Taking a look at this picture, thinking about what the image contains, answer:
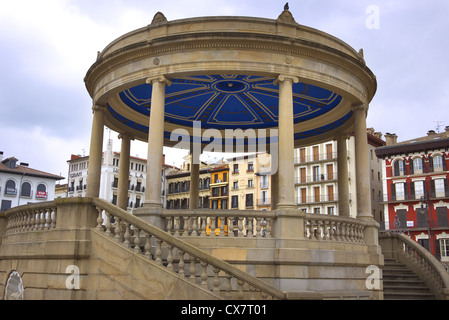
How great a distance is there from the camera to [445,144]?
2527 inches

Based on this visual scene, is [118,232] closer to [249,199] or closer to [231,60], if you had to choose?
[231,60]

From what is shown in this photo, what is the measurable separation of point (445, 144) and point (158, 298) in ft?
200

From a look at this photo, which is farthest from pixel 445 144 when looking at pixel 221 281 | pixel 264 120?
pixel 221 281

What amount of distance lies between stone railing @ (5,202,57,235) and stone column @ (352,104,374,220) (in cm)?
1146

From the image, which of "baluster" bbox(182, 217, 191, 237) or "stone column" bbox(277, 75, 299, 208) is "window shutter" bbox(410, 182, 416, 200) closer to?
"stone column" bbox(277, 75, 299, 208)

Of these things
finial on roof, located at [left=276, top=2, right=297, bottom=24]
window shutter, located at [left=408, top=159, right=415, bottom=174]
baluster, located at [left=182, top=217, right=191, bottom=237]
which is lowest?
baluster, located at [left=182, top=217, right=191, bottom=237]

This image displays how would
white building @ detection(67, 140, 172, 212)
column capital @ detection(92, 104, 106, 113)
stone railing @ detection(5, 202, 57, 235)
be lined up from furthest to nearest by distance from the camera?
white building @ detection(67, 140, 172, 212) → column capital @ detection(92, 104, 106, 113) → stone railing @ detection(5, 202, 57, 235)

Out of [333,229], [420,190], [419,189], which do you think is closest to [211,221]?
[333,229]

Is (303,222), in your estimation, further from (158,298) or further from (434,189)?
(434,189)

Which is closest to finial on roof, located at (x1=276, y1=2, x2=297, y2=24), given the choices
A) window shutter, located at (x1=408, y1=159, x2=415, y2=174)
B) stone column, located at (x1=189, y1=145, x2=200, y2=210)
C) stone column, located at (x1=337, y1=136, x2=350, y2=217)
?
stone column, located at (x1=337, y1=136, x2=350, y2=217)

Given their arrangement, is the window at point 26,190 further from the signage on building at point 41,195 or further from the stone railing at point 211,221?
the stone railing at point 211,221

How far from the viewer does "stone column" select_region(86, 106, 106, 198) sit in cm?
2003

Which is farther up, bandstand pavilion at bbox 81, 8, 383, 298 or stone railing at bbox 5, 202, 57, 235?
bandstand pavilion at bbox 81, 8, 383, 298

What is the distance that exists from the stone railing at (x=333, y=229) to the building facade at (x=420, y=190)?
47850mm
